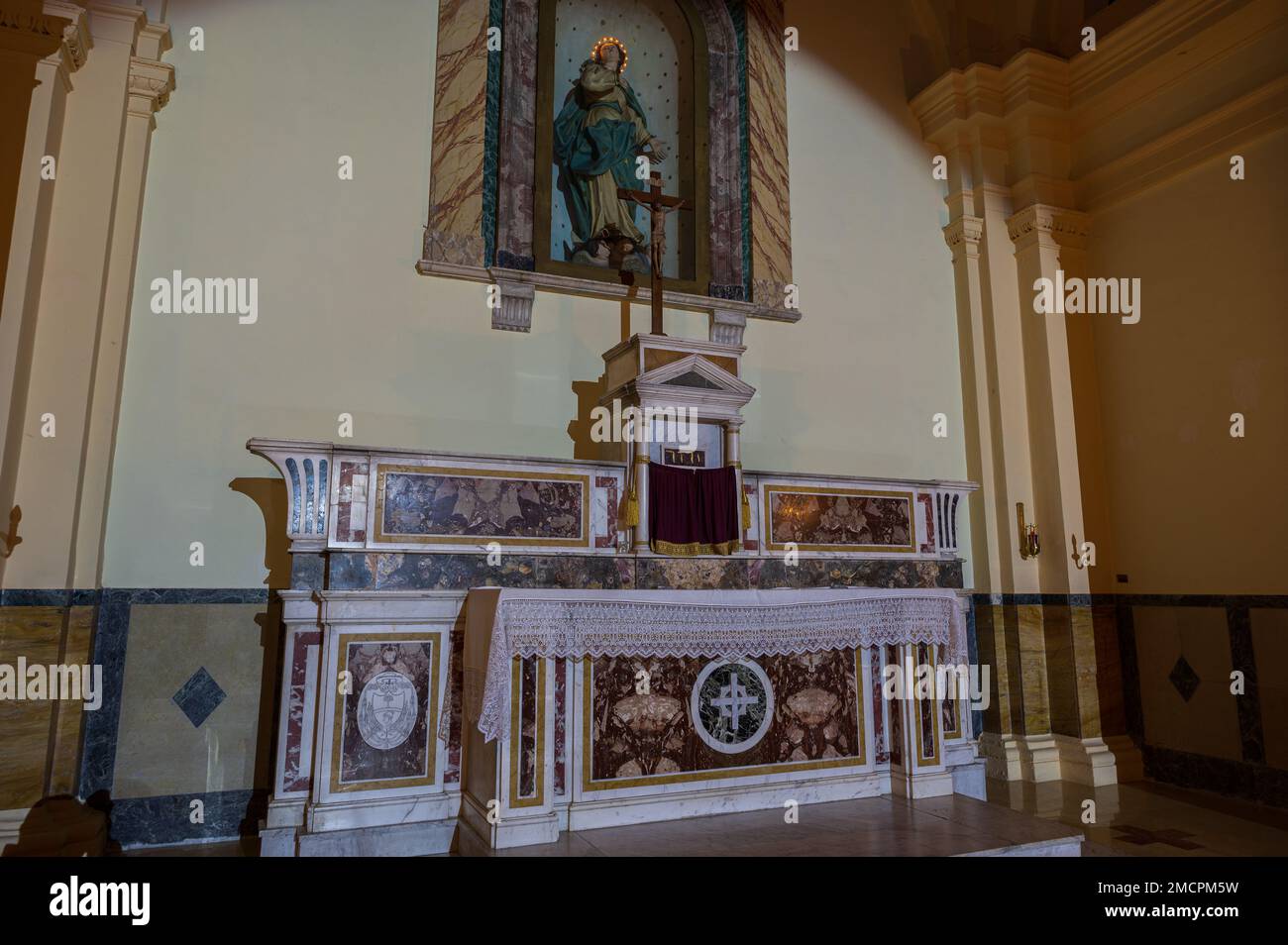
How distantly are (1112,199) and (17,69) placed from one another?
7.41 metres

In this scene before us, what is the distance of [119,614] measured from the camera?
471 centimetres

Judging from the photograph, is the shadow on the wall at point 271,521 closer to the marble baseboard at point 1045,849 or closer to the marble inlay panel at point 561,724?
the marble inlay panel at point 561,724

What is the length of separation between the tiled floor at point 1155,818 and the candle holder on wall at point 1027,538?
167cm

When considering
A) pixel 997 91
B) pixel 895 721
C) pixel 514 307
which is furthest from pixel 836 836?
pixel 997 91

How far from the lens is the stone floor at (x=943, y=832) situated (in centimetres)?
380

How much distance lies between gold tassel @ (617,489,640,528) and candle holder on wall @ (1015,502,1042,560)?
3.36 metres

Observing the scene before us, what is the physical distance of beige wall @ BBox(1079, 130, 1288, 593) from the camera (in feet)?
18.2

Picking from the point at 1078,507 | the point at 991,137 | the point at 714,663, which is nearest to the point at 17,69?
the point at 714,663

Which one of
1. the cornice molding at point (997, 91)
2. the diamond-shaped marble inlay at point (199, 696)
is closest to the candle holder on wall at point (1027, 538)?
the cornice molding at point (997, 91)

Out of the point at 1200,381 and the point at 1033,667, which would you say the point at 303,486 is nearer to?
the point at 1033,667

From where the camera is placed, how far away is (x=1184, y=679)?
5.95 meters

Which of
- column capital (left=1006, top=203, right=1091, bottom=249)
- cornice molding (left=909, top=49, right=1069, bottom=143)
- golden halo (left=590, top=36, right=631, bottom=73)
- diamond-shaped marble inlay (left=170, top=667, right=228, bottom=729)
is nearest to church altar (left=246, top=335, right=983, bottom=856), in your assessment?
diamond-shaped marble inlay (left=170, top=667, right=228, bottom=729)

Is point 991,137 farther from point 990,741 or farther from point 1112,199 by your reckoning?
point 990,741

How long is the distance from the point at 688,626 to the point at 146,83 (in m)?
4.49
